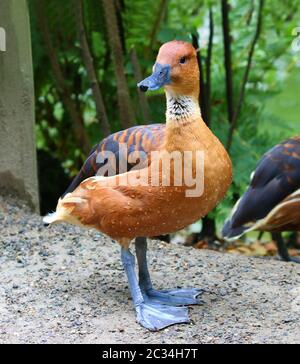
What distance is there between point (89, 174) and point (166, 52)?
29.7 inches

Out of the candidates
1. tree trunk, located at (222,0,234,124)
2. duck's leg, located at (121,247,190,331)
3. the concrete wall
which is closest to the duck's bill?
duck's leg, located at (121,247,190,331)

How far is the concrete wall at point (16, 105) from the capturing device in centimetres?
457

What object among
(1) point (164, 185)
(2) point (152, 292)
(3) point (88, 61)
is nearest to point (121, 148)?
(1) point (164, 185)

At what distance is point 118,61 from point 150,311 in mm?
2069

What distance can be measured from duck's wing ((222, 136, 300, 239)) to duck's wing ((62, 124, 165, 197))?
1.50 metres

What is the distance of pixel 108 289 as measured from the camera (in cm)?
387

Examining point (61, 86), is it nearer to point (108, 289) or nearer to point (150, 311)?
point (108, 289)

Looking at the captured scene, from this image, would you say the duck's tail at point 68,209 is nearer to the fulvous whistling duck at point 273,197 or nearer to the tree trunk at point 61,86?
the fulvous whistling duck at point 273,197

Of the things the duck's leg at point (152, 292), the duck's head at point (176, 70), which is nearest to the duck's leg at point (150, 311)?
the duck's leg at point (152, 292)

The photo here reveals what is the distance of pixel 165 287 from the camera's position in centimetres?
397

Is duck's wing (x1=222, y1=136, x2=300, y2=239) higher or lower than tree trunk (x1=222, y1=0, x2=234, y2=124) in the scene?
lower

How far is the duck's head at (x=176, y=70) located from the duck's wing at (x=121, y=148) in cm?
24

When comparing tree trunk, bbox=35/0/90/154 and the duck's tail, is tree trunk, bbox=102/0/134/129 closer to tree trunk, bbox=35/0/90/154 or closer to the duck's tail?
tree trunk, bbox=35/0/90/154

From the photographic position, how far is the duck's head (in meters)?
3.25
